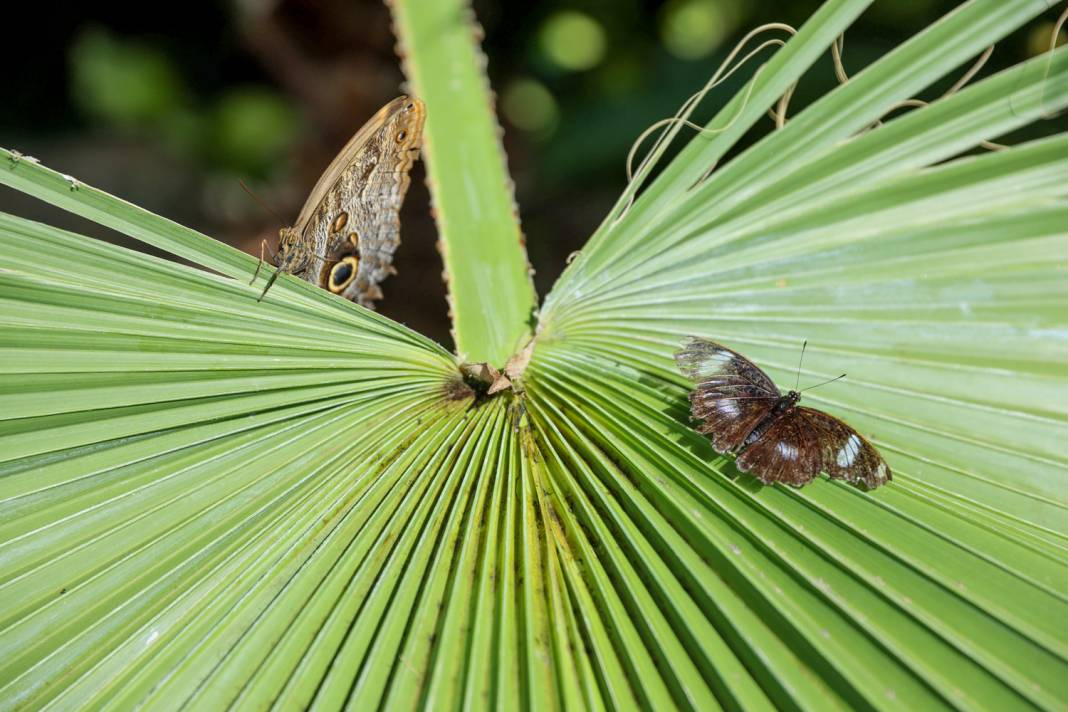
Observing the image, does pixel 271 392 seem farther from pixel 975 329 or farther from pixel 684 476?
pixel 975 329

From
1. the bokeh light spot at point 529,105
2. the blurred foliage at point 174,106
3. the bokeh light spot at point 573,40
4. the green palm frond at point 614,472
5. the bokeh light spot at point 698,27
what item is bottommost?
the green palm frond at point 614,472

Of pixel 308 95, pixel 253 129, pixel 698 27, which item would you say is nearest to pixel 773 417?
pixel 308 95

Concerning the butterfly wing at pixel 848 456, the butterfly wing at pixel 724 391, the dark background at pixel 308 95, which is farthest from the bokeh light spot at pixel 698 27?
the butterfly wing at pixel 848 456

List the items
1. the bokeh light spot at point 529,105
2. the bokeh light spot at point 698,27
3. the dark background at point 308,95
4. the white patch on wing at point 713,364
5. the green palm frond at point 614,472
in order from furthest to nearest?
the bokeh light spot at point 529,105 < the bokeh light spot at point 698,27 < the dark background at point 308,95 < the white patch on wing at point 713,364 < the green palm frond at point 614,472

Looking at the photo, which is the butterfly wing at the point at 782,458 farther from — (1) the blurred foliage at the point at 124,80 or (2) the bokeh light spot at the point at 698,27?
(1) the blurred foliage at the point at 124,80

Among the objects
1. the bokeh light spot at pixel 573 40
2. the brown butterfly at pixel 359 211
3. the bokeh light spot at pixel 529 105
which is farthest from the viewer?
the bokeh light spot at pixel 529 105

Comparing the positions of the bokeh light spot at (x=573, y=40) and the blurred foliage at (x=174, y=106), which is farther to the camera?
the bokeh light spot at (x=573, y=40)

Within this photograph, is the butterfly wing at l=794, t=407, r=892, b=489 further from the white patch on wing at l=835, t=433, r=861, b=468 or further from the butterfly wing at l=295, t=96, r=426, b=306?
the butterfly wing at l=295, t=96, r=426, b=306
